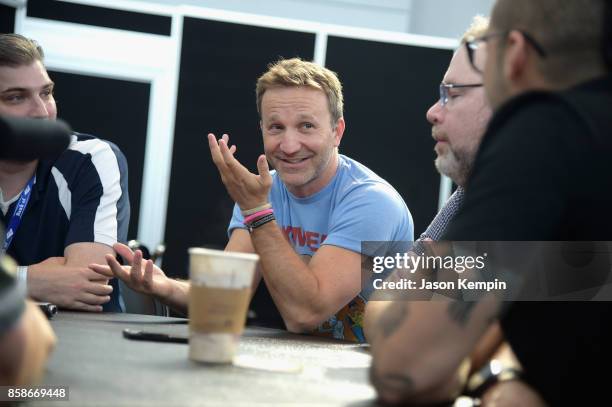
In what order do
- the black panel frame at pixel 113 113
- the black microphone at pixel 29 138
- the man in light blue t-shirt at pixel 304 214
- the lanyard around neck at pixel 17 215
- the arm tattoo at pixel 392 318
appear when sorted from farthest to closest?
the black panel frame at pixel 113 113 < the lanyard around neck at pixel 17 215 < the man in light blue t-shirt at pixel 304 214 < the arm tattoo at pixel 392 318 < the black microphone at pixel 29 138

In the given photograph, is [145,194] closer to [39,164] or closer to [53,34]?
[53,34]

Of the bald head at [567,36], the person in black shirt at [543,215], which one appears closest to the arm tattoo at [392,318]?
the person in black shirt at [543,215]

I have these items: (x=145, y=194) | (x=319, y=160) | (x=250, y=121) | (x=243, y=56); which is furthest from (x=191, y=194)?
(x=319, y=160)

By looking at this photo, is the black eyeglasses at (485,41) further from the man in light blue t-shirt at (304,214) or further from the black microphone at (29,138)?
the man in light blue t-shirt at (304,214)

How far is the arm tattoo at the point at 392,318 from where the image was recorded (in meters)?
1.00

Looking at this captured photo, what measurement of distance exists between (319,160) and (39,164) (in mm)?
779

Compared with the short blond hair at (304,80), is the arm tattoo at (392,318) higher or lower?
lower

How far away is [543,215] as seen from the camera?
0.92 meters

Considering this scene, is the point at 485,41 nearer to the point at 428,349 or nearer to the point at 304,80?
the point at 428,349

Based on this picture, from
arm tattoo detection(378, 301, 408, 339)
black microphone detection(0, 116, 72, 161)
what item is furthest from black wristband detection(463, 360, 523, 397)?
black microphone detection(0, 116, 72, 161)

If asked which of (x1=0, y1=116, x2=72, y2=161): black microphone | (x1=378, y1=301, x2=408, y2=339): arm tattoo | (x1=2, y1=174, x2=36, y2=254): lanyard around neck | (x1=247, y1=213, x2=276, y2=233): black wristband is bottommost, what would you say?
(x1=2, y1=174, x2=36, y2=254): lanyard around neck

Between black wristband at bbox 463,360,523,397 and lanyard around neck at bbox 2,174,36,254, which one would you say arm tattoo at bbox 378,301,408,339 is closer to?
black wristband at bbox 463,360,523,397

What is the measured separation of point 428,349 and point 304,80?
64.1 inches

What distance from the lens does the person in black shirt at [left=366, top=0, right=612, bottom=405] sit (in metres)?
0.93
